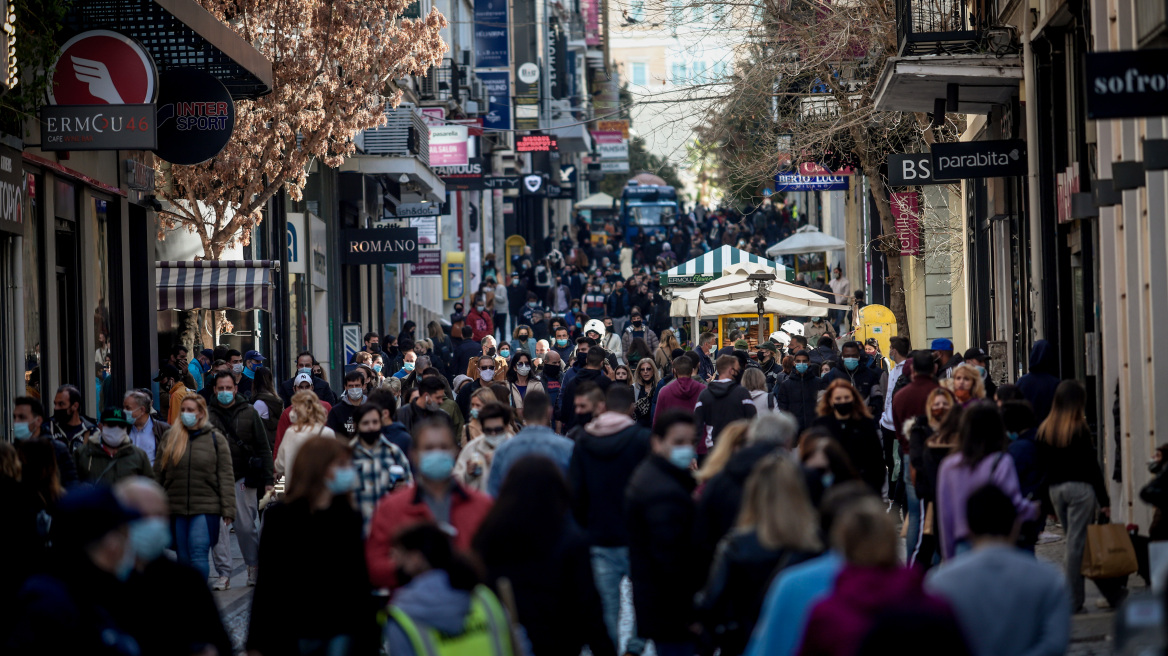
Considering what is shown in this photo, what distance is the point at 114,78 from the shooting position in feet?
48.7

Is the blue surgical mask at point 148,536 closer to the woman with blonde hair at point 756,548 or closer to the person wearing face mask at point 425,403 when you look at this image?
the woman with blonde hair at point 756,548

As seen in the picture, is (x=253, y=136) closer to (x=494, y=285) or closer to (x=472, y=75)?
(x=494, y=285)

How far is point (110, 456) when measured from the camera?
11.3 m

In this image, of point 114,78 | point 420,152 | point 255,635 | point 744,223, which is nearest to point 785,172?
point 420,152

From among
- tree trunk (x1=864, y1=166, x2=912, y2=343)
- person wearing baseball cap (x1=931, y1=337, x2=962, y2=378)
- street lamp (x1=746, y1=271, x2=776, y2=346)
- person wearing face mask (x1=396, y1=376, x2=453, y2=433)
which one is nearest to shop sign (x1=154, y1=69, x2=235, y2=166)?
person wearing face mask (x1=396, y1=376, x2=453, y2=433)

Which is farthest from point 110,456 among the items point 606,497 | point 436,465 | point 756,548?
point 756,548

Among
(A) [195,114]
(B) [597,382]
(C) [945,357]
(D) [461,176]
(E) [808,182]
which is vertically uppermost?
(D) [461,176]

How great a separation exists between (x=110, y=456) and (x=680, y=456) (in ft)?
16.5

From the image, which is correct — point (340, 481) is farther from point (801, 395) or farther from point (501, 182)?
point (501, 182)

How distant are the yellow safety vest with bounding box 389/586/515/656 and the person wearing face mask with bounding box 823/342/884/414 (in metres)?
11.6

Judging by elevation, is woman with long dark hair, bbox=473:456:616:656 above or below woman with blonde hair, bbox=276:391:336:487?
below

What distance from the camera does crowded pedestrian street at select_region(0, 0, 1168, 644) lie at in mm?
5863

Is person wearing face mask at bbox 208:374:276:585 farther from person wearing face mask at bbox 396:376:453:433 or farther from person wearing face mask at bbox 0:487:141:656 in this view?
person wearing face mask at bbox 0:487:141:656

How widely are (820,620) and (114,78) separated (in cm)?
1156
